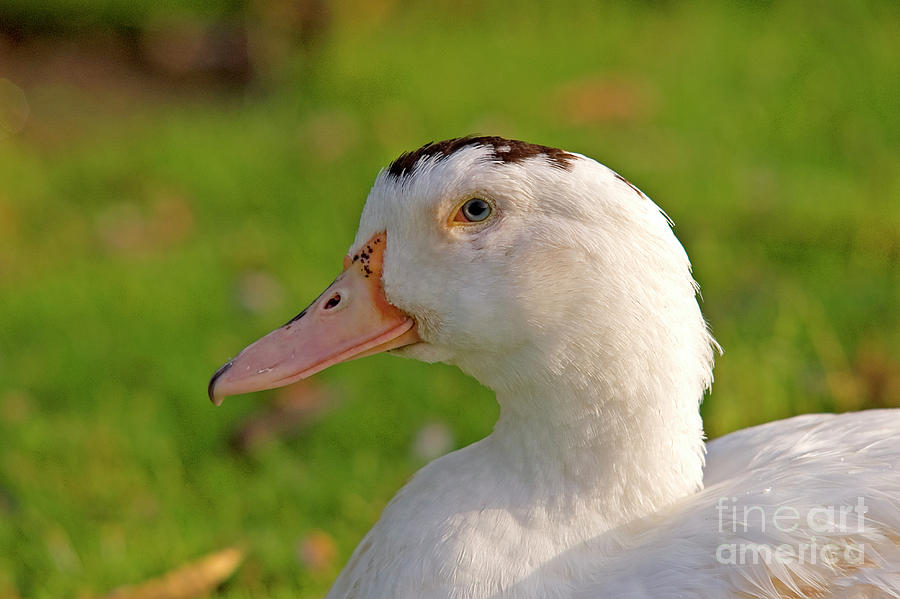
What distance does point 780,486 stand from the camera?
5.99 feet

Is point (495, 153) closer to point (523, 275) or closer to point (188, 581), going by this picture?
point (523, 275)

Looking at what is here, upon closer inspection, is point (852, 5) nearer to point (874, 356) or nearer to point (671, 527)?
point (874, 356)

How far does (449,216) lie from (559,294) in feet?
0.73

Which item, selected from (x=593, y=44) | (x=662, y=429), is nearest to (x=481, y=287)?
(x=662, y=429)

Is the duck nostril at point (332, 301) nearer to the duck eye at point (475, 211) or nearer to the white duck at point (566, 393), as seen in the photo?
the white duck at point (566, 393)

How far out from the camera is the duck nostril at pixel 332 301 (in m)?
1.93

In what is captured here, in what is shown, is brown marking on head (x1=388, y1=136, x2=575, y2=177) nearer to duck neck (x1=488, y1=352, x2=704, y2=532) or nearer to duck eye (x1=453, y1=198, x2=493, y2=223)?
duck eye (x1=453, y1=198, x2=493, y2=223)

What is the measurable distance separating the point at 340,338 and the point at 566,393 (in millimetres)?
403

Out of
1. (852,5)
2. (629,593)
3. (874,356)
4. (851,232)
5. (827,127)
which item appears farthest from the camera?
(852,5)

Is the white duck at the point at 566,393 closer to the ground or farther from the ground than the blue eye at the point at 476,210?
closer to the ground

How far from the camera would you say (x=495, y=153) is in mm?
1816

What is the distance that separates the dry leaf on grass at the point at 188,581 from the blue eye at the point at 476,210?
1.34 m

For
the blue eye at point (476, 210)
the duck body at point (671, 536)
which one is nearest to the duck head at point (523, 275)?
the blue eye at point (476, 210)

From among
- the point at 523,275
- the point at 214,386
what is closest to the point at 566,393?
the point at 523,275
